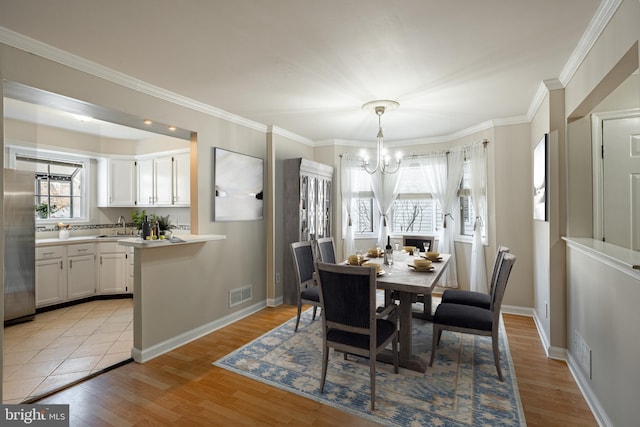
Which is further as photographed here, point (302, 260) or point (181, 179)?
point (181, 179)

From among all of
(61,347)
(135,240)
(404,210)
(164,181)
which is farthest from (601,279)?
(164,181)

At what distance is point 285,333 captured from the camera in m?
3.43

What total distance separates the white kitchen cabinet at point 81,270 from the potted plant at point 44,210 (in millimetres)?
699

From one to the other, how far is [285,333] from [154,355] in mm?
1284

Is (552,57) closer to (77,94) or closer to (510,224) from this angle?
(510,224)

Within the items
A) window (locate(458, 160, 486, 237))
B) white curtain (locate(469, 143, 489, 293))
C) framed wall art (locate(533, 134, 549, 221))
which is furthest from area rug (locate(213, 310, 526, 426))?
window (locate(458, 160, 486, 237))

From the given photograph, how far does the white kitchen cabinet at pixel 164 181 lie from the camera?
181 inches

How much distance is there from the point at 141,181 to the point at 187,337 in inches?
117

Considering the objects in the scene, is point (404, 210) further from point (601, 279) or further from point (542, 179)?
point (601, 279)

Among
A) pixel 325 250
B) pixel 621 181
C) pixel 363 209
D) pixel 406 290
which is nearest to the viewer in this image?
pixel 406 290

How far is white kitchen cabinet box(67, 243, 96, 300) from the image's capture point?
4.36 meters

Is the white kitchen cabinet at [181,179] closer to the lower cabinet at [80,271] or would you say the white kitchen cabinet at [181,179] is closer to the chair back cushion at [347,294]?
the lower cabinet at [80,271]

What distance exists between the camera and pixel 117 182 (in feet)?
16.5

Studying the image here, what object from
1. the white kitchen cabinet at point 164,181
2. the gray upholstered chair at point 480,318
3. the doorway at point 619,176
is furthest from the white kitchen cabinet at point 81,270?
the doorway at point 619,176
